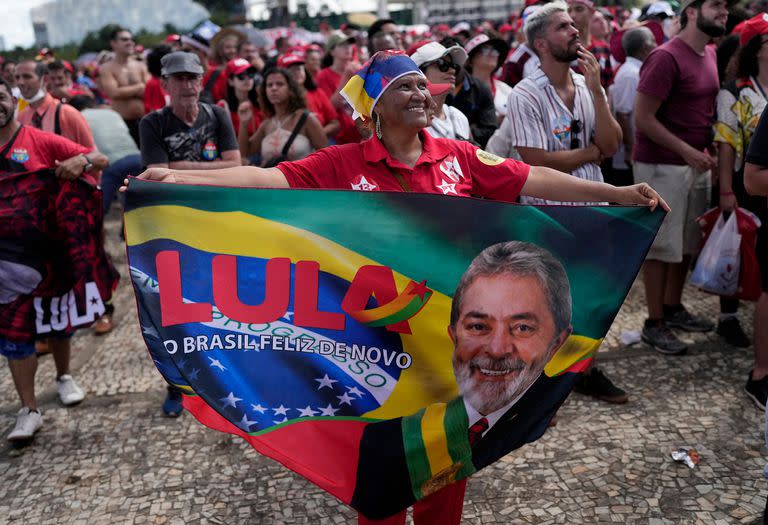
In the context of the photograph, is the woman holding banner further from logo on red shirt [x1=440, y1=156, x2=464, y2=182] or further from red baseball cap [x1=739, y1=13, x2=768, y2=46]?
red baseball cap [x1=739, y1=13, x2=768, y2=46]

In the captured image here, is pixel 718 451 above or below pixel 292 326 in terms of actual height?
below

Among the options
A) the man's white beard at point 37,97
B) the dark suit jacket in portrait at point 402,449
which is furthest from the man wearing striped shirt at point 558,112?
the man's white beard at point 37,97

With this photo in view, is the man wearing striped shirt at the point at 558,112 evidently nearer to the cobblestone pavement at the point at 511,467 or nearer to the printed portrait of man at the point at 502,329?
the cobblestone pavement at the point at 511,467

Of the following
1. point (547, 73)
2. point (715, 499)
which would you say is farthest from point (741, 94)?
point (715, 499)

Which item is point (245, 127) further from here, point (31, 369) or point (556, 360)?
point (556, 360)

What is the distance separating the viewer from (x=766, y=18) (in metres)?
4.64

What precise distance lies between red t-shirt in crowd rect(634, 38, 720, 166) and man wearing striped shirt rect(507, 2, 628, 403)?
0.87 metres

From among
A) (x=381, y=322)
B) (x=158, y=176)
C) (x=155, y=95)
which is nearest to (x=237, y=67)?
(x=155, y=95)

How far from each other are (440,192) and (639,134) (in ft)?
9.09

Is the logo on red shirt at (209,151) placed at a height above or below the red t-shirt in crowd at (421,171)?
below

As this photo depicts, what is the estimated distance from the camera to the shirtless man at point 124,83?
8.45 meters

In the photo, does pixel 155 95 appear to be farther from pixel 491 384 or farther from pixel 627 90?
pixel 491 384

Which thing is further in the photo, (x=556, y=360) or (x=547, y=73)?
(x=547, y=73)

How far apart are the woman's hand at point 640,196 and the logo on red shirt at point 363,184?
97 centimetres
